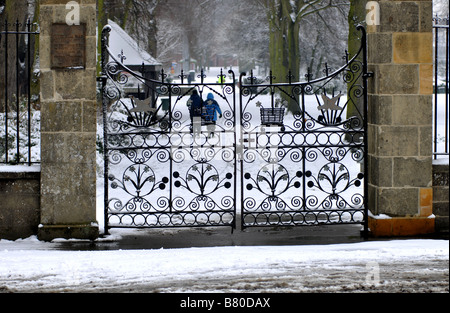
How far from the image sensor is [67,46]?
8914mm

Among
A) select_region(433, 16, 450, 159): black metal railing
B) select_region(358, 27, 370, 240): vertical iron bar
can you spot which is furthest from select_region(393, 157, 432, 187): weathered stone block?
select_region(358, 27, 370, 240): vertical iron bar

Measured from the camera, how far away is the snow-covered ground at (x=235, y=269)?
6957 millimetres

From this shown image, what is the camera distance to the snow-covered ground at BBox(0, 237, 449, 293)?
6.96 m

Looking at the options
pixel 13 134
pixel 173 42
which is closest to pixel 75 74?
pixel 13 134

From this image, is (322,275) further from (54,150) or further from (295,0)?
(295,0)

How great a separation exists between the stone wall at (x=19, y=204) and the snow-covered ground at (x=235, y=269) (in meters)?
0.35

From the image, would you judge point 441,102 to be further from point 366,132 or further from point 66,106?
point 66,106

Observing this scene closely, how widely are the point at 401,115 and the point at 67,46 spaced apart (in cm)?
408

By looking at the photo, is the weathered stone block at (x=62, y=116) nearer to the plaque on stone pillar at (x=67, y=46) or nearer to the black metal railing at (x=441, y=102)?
the plaque on stone pillar at (x=67, y=46)

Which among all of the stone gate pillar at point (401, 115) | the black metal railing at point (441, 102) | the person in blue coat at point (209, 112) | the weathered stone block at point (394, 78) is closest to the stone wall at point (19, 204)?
the person in blue coat at point (209, 112)

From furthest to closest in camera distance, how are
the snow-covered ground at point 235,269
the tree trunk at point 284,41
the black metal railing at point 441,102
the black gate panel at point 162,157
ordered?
the tree trunk at point 284,41 → the black metal railing at point 441,102 → the black gate panel at point 162,157 → the snow-covered ground at point 235,269

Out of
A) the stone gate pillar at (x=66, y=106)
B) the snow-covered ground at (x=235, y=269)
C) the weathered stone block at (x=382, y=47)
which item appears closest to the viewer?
the snow-covered ground at (x=235, y=269)

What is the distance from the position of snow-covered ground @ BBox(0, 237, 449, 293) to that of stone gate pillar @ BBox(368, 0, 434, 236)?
56 centimetres

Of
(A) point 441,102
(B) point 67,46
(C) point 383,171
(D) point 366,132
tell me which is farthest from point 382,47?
(A) point 441,102
